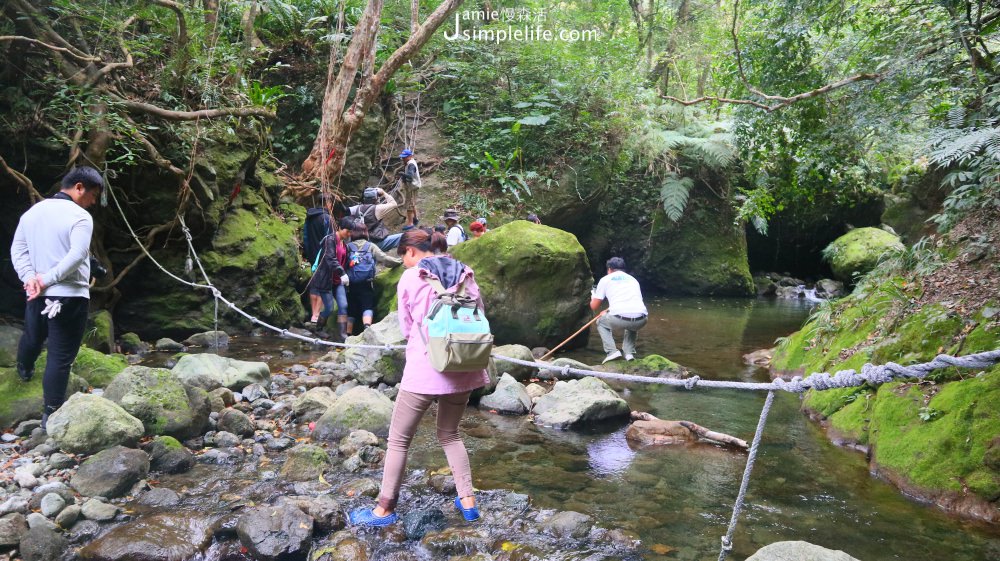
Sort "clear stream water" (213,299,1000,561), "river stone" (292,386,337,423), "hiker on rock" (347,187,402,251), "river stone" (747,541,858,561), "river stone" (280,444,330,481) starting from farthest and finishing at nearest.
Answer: "hiker on rock" (347,187,402,251) → "river stone" (292,386,337,423) → "river stone" (280,444,330,481) → "clear stream water" (213,299,1000,561) → "river stone" (747,541,858,561)

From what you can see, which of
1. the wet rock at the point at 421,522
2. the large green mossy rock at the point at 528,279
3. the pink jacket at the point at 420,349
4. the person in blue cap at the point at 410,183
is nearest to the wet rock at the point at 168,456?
the wet rock at the point at 421,522

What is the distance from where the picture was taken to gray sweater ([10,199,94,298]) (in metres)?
4.40

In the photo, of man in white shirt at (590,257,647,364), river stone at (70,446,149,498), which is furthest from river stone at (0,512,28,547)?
man in white shirt at (590,257,647,364)

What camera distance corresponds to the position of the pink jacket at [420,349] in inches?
143

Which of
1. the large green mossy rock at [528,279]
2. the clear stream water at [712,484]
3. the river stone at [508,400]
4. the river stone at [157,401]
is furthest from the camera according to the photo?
the large green mossy rock at [528,279]

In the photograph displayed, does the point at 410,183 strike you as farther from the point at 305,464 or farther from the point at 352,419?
the point at 305,464

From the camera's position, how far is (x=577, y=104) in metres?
15.7

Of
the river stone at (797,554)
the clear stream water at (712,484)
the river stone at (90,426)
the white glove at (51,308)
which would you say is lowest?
the clear stream water at (712,484)

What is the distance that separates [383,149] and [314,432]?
10.3 meters

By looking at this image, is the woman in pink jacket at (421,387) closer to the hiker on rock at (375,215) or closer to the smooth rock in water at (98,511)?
the smooth rock in water at (98,511)

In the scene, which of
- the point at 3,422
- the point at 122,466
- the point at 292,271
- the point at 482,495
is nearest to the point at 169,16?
the point at 292,271

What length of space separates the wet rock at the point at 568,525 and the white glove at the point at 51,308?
3577 mm

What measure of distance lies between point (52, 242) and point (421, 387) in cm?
289

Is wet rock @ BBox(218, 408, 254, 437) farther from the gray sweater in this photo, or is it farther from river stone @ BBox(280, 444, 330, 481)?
the gray sweater
